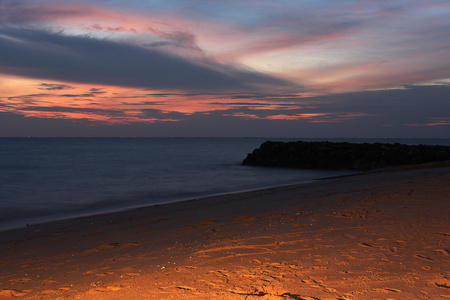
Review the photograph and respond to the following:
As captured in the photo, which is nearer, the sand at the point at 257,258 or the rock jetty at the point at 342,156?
the sand at the point at 257,258

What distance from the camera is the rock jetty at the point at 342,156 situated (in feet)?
85.9

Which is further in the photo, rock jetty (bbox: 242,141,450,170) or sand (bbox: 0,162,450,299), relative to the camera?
rock jetty (bbox: 242,141,450,170)

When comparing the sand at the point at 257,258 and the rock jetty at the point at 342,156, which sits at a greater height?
the rock jetty at the point at 342,156

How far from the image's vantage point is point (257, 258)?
4.25 metres

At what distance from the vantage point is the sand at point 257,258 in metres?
3.36

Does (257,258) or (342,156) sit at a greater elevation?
(342,156)

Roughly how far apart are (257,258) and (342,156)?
25.9 meters

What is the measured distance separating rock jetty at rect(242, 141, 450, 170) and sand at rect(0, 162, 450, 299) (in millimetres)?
20551

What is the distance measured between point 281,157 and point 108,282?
29222 millimetres

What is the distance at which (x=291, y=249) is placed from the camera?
451cm

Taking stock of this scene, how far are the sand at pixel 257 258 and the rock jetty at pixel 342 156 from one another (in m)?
20.6

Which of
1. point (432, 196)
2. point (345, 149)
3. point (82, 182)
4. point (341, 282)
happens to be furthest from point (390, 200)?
point (345, 149)

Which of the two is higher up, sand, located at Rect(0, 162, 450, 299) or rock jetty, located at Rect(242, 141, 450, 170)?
rock jetty, located at Rect(242, 141, 450, 170)

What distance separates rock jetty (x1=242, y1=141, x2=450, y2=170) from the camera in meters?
26.2
